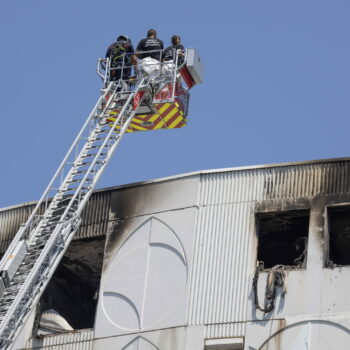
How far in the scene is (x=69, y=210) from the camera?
138ft

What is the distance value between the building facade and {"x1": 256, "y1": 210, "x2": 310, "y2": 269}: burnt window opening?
4 centimetres

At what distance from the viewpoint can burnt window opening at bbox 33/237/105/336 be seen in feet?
155

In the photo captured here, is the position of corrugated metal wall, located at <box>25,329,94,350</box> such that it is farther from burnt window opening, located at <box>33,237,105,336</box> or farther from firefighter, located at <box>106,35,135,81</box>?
firefighter, located at <box>106,35,135,81</box>

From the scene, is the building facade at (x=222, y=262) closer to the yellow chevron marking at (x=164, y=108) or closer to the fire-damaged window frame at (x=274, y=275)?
the fire-damaged window frame at (x=274, y=275)

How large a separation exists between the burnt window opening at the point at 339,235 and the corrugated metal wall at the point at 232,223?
67 cm

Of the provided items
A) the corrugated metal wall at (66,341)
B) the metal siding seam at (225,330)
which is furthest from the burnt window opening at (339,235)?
the corrugated metal wall at (66,341)

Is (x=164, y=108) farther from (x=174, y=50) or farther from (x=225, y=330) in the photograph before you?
(x=225, y=330)

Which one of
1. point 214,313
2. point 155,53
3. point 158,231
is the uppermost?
point 155,53

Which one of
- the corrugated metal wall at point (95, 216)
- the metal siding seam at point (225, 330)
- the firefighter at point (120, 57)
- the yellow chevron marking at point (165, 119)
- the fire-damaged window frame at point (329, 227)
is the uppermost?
the firefighter at point (120, 57)

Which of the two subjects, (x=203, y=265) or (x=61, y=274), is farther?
(x=61, y=274)

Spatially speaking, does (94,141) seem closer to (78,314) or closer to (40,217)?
(40,217)

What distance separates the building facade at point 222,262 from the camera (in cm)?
4288

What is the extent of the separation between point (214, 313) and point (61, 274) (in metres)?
7.35

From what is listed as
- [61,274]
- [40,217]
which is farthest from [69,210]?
[61,274]
